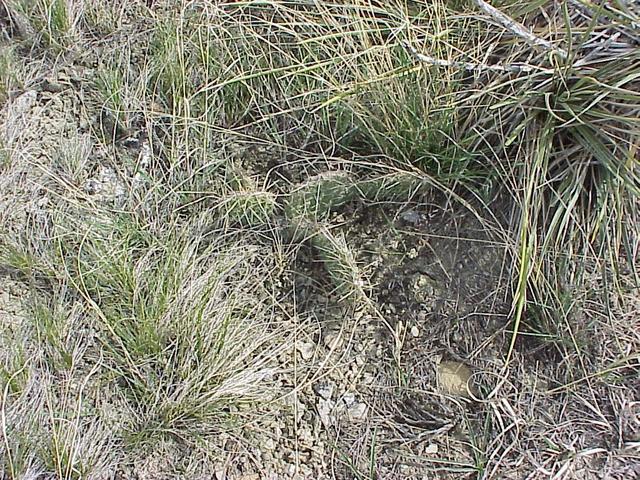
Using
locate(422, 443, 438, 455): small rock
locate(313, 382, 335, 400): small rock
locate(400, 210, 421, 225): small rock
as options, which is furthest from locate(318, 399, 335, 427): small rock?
locate(400, 210, 421, 225): small rock

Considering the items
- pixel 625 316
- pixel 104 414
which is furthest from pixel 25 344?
→ pixel 625 316

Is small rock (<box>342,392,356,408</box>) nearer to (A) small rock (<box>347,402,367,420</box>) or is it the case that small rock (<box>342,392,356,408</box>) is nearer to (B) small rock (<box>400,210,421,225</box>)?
(A) small rock (<box>347,402,367,420</box>)

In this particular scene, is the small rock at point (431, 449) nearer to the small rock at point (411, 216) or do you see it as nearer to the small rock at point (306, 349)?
the small rock at point (306, 349)

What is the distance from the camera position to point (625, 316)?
1.09 m

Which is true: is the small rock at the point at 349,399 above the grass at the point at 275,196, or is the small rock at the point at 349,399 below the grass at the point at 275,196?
below

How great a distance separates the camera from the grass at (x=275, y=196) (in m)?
1.02

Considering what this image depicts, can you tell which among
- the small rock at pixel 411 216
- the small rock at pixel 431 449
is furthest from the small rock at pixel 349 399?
the small rock at pixel 411 216

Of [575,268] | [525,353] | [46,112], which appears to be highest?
[46,112]

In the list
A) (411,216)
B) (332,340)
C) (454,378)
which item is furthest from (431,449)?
(411,216)

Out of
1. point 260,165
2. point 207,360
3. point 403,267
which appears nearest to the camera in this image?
point 207,360

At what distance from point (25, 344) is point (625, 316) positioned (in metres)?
1.03

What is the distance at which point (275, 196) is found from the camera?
1217 mm

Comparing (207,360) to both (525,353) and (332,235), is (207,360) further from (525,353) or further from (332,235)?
(525,353)

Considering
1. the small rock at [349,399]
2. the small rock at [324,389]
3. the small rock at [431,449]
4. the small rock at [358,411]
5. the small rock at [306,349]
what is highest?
the small rock at [306,349]
